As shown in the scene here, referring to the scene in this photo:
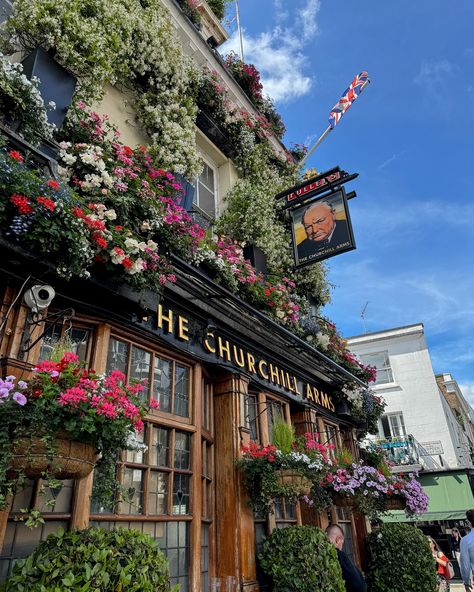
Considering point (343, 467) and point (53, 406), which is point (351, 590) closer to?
point (343, 467)

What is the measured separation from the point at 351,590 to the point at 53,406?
5222mm

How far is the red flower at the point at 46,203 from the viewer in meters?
3.46

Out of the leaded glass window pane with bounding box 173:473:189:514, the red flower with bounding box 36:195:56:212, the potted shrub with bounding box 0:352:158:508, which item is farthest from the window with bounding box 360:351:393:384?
the red flower with bounding box 36:195:56:212

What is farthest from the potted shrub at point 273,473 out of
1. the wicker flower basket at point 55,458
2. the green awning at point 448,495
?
the green awning at point 448,495

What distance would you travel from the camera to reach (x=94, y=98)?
5941 millimetres

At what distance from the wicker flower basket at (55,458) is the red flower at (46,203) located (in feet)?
5.90

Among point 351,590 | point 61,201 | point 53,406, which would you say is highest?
point 61,201

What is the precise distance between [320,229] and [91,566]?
6730mm

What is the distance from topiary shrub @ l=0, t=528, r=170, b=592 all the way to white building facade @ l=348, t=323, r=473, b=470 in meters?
20.4

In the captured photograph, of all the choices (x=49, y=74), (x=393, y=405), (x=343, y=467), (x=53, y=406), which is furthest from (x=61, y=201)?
(x=393, y=405)

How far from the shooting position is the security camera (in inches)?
148

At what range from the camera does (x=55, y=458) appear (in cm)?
285

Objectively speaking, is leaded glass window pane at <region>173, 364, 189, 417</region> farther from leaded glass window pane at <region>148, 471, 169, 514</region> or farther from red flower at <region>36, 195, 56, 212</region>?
red flower at <region>36, 195, 56, 212</region>

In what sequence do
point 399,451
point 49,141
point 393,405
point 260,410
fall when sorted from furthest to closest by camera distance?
point 393,405
point 399,451
point 260,410
point 49,141
